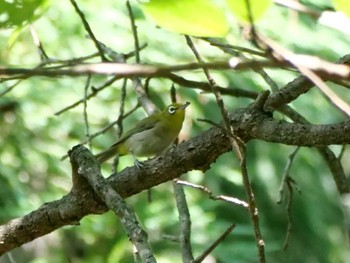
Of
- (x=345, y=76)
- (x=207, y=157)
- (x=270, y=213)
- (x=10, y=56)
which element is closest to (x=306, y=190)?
(x=270, y=213)

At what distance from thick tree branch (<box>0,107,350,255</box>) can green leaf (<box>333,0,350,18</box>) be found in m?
0.80

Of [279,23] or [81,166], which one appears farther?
[279,23]

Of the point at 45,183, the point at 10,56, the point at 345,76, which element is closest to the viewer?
the point at 345,76

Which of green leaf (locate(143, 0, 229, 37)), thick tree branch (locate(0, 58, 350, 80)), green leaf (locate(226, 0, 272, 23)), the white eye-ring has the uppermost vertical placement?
the white eye-ring

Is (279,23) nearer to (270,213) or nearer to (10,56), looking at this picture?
(10,56)

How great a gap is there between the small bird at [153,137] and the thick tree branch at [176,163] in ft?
4.67

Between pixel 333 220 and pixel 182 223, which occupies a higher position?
pixel 333 220

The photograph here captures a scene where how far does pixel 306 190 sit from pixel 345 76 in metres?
5.08

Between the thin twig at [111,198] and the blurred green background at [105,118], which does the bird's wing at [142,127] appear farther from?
the thin twig at [111,198]

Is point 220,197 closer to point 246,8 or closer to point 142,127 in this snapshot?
point 246,8

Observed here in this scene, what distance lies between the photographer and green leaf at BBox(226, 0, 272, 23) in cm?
51

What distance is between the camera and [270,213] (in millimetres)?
5367

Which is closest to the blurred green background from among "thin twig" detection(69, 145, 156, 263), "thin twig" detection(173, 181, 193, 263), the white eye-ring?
the white eye-ring

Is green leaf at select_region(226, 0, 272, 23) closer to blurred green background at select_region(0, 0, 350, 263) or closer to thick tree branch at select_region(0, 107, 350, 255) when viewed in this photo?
thick tree branch at select_region(0, 107, 350, 255)
